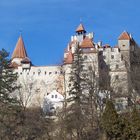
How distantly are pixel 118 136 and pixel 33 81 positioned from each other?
44164 mm

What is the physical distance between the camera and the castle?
3076 inches

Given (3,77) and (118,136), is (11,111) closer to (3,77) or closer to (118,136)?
(3,77)

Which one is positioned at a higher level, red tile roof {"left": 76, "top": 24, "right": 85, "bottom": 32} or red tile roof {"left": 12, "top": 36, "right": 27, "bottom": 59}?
red tile roof {"left": 76, "top": 24, "right": 85, "bottom": 32}

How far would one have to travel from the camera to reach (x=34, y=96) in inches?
3221

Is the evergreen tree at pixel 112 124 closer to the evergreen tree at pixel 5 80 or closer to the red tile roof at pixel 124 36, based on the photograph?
the evergreen tree at pixel 5 80

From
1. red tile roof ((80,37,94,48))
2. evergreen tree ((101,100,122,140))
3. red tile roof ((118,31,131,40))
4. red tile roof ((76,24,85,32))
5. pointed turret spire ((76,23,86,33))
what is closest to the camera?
evergreen tree ((101,100,122,140))

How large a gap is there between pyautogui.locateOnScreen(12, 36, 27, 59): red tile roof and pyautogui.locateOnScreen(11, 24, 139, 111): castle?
6352 mm

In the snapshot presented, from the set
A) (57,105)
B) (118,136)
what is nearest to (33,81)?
(57,105)

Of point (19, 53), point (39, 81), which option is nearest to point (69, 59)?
point (39, 81)

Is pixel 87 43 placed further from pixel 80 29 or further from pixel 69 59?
pixel 80 29

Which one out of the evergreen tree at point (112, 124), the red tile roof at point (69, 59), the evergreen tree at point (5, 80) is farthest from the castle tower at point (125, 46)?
the evergreen tree at point (112, 124)

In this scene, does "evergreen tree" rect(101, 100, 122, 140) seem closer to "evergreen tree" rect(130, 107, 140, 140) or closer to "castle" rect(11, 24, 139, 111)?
"evergreen tree" rect(130, 107, 140, 140)

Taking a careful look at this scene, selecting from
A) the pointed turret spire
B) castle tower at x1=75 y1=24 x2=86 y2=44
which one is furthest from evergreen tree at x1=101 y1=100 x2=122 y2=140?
the pointed turret spire

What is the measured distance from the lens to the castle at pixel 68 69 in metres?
78.1
